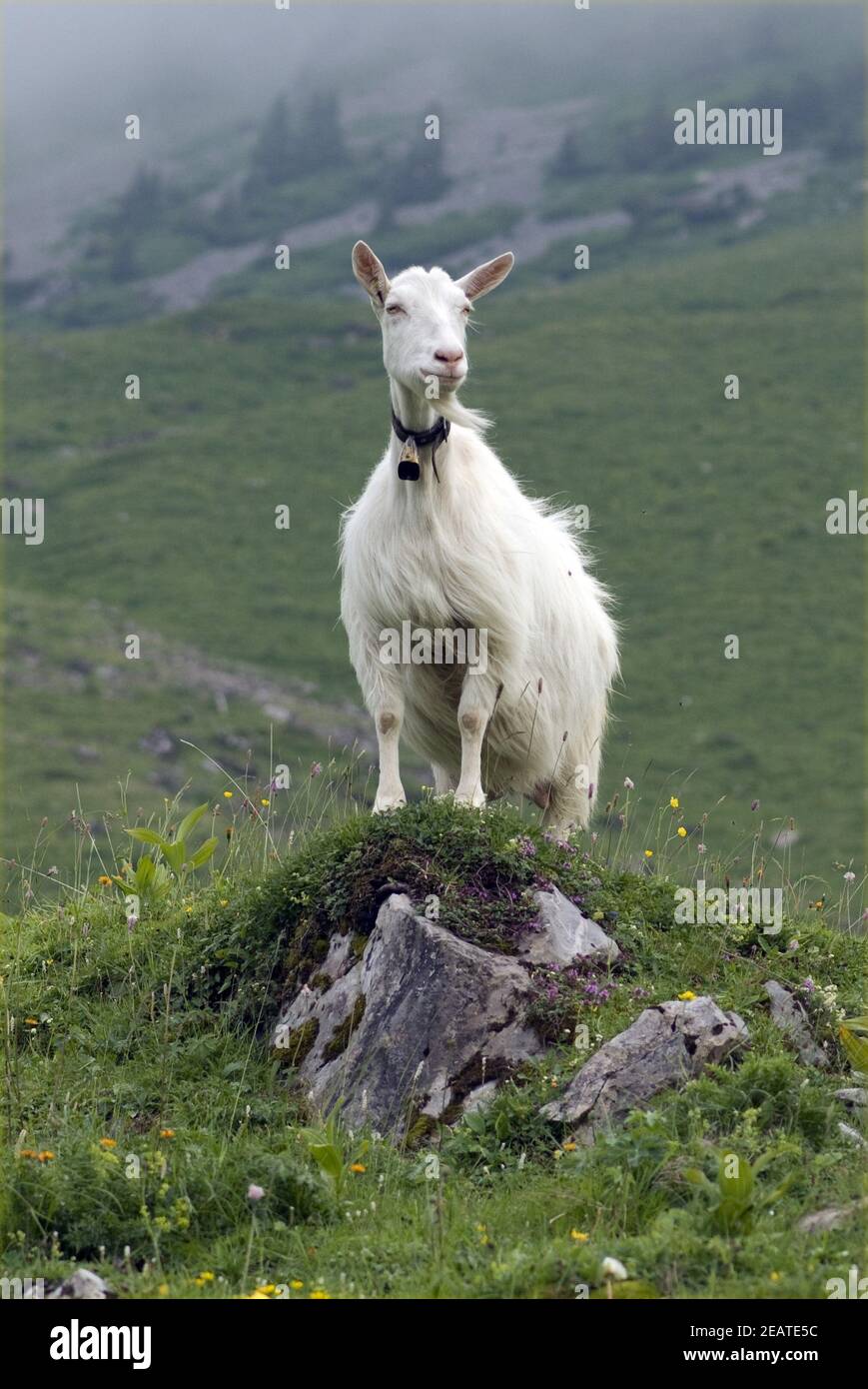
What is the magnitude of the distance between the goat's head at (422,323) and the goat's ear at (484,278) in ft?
0.33

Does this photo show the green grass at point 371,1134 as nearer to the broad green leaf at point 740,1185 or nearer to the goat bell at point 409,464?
the broad green leaf at point 740,1185

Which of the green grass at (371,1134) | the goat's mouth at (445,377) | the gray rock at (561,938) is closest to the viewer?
the green grass at (371,1134)

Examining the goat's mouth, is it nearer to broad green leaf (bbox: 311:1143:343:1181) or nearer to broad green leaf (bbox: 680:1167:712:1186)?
broad green leaf (bbox: 311:1143:343:1181)

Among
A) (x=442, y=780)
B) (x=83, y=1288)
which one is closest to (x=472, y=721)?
(x=442, y=780)

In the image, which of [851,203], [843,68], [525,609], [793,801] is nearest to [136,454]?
[793,801]

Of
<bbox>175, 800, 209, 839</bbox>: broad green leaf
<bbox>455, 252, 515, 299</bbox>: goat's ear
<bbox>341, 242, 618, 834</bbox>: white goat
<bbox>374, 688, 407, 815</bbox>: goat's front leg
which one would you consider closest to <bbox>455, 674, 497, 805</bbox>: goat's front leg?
<bbox>341, 242, 618, 834</bbox>: white goat

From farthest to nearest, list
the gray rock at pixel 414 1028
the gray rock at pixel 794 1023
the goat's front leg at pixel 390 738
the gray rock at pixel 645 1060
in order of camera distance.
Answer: the goat's front leg at pixel 390 738, the gray rock at pixel 794 1023, the gray rock at pixel 414 1028, the gray rock at pixel 645 1060

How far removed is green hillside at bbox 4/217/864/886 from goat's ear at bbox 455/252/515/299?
33.4m

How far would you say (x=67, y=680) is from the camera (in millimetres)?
71062

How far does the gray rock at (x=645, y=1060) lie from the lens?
7824 mm

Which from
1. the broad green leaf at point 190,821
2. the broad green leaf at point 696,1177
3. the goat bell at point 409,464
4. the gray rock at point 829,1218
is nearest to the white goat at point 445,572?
the goat bell at point 409,464

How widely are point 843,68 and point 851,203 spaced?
55.6 m

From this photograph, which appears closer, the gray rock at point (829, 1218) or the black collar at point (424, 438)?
the gray rock at point (829, 1218)

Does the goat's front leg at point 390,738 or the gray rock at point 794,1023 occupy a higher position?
the goat's front leg at point 390,738
